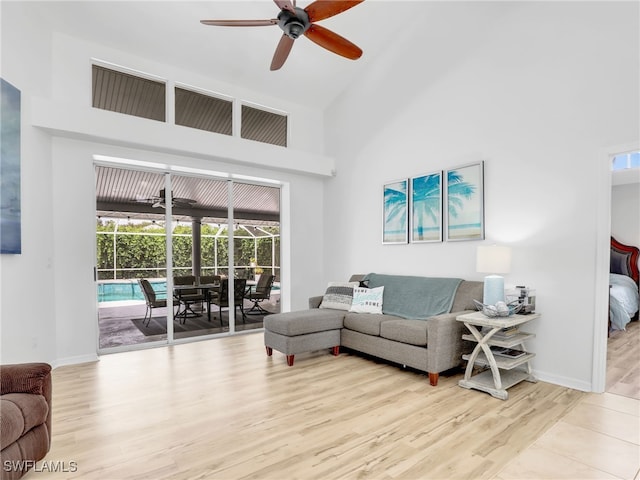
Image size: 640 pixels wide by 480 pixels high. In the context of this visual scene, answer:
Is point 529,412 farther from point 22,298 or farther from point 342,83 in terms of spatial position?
point 342,83

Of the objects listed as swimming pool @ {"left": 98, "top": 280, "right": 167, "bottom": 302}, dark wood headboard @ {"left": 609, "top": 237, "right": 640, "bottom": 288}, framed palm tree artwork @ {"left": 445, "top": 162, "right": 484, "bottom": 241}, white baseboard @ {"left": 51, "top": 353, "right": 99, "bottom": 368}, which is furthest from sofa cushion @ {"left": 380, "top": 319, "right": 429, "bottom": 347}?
dark wood headboard @ {"left": 609, "top": 237, "right": 640, "bottom": 288}

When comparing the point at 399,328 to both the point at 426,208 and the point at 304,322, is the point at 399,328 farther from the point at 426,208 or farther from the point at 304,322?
the point at 426,208

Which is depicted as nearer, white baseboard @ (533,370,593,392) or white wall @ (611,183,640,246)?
white baseboard @ (533,370,593,392)

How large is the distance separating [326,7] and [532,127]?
235cm

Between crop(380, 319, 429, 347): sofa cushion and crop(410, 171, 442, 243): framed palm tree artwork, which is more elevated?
crop(410, 171, 442, 243): framed palm tree artwork

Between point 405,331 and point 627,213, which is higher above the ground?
point 627,213

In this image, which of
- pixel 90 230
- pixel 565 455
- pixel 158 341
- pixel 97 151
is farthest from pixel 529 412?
pixel 97 151

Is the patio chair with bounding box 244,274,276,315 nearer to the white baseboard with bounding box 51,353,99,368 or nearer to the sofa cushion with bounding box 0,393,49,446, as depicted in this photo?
the white baseboard with bounding box 51,353,99,368

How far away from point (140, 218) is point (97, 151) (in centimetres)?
101

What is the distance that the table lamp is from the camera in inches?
132

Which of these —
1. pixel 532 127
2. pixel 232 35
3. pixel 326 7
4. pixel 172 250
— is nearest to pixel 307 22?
pixel 326 7

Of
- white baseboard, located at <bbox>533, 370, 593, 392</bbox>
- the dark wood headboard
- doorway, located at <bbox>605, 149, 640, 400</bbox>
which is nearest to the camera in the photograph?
white baseboard, located at <bbox>533, 370, 593, 392</bbox>

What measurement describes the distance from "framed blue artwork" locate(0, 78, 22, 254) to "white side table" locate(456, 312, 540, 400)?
410cm

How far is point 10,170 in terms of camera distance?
3.12 meters
